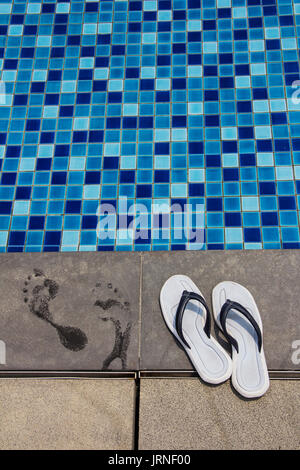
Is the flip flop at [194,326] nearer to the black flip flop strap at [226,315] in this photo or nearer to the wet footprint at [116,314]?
the black flip flop strap at [226,315]

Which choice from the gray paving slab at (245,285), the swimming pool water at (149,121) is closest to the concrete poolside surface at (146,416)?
the gray paving slab at (245,285)

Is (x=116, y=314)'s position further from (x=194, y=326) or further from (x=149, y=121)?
(x=149, y=121)

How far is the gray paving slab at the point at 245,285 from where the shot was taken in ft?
6.21

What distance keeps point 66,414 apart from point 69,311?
42cm

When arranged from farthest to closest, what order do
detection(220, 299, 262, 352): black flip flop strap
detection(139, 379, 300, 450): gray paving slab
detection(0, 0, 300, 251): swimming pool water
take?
1. detection(0, 0, 300, 251): swimming pool water
2. detection(220, 299, 262, 352): black flip flop strap
3. detection(139, 379, 300, 450): gray paving slab

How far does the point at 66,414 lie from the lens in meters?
1.81

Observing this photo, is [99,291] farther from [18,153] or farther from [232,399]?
[18,153]

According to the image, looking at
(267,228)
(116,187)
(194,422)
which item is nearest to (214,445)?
(194,422)

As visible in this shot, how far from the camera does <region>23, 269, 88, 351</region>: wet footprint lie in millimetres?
1937

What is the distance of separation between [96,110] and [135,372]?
1.37m

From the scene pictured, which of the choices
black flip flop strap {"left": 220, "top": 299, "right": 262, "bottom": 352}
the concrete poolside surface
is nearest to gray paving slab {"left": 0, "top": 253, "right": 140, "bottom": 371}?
the concrete poolside surface

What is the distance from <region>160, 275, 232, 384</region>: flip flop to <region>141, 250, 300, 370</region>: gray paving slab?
3 cm

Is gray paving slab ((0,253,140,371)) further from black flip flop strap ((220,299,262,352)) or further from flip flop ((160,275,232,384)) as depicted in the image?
black flip flop strap ((220,299,262,352))

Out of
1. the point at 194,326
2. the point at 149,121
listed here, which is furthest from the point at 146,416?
the point at 149,121
